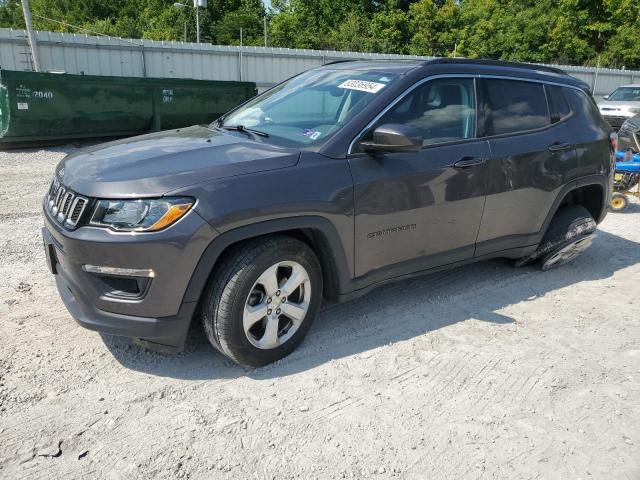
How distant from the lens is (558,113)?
15.1 feet

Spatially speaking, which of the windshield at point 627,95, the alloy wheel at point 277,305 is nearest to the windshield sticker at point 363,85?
the alloy wheel at point 277,305

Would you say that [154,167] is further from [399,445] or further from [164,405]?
[399,445]

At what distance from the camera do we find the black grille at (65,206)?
280 cm

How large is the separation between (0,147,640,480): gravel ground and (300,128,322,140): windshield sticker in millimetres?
1296

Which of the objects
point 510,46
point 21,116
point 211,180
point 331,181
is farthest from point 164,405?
point 510,46

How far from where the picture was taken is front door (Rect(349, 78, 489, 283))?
11.1ft

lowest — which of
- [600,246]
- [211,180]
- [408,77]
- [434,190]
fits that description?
[600,246]

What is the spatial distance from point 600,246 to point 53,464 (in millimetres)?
5627

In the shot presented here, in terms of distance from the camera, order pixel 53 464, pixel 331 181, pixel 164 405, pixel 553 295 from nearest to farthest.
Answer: pixel 53 464
pixel 164 405
pixel 331 181
pixel 553 295

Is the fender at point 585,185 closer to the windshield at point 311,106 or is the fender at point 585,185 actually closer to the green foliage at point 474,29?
the windshield at point 311,106

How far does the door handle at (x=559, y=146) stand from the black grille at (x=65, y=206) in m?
3.50

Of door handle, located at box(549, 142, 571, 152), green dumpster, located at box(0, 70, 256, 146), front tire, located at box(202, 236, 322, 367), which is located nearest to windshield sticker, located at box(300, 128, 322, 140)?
front tire, located at box(202, 236, 322, 367)

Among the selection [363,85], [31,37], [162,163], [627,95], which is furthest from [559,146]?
[627,95]

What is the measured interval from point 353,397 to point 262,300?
74 cm
